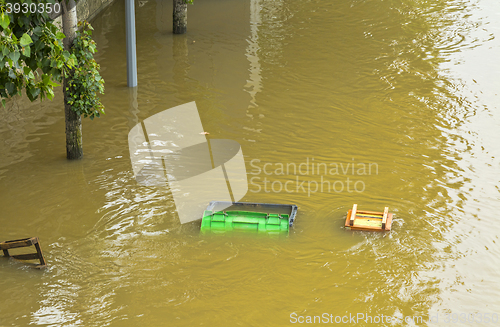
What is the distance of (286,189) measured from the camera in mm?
8047

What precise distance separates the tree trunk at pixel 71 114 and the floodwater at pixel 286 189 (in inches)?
10.5

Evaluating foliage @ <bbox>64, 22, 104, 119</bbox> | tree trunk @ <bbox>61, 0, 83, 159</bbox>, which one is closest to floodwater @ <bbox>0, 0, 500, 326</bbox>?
tree trunk @ <bbox>61, 0, 83, 159</bbox>

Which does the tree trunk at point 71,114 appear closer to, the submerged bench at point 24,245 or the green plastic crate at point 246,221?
the submerged bench at point 24,245

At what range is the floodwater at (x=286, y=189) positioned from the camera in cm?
583

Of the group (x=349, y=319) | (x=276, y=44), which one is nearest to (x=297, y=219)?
(x=349, y=319)

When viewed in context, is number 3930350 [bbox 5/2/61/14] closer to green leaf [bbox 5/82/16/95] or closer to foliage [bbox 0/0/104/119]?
foliage [bbox 0/0/104/119]

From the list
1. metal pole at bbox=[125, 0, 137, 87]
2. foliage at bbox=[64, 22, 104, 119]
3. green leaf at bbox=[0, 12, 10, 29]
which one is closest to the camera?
green leaf at bbox=[0, 12, 10, 29]

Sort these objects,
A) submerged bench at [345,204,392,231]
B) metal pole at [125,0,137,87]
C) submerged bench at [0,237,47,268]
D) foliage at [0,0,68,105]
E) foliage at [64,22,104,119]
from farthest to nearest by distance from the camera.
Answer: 1. metal pole at [125,0,137,87]
2. foliage at [64,22,104,119]
3. submerged bench at [345,204,392,231]
4. submerged bench at [0,237,47,268]
5. foliage at [0,0,68,105]

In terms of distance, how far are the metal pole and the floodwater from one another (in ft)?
1.14

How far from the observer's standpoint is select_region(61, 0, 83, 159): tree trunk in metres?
7.95

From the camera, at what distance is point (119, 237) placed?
22.6 feet

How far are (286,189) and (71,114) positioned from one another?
358 centimetres

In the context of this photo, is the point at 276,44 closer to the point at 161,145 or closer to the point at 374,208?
the point at 161,145

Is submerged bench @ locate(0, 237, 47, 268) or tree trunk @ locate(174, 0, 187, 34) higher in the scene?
tree trunk @ locate(174, 0, 187, 34)
